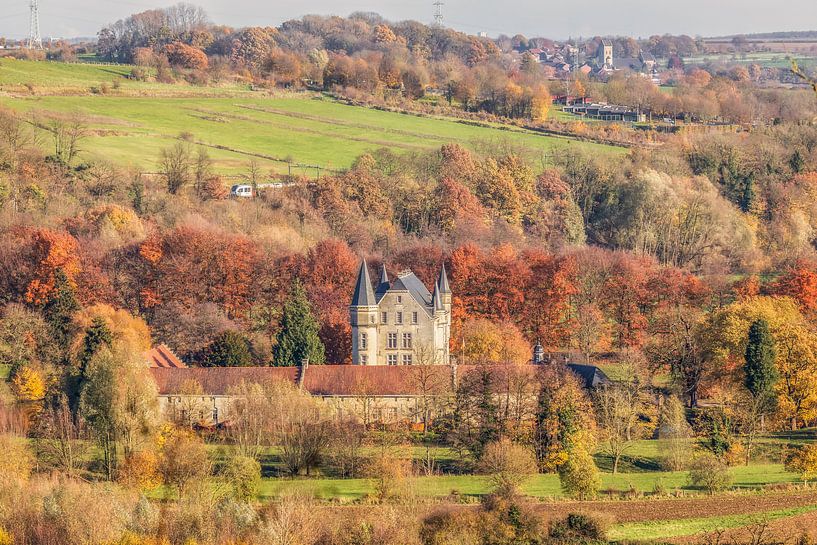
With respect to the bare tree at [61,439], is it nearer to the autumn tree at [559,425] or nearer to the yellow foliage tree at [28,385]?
the yellow foliage tree at [28,385]

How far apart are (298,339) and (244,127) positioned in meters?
55.8

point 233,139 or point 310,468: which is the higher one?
point 233,139

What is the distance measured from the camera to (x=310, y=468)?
210 ft

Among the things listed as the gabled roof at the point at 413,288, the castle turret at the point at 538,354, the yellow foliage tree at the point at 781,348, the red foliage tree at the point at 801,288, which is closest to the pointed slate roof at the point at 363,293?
the gabled roof at the point at 413,288

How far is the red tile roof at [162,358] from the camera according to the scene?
77.1 m

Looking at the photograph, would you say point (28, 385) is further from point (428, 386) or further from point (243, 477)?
point (243, 477)

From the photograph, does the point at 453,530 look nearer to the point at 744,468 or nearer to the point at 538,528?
the point at 538,528

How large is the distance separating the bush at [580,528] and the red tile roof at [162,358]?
93.7 ft

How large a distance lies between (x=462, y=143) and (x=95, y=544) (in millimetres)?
89005

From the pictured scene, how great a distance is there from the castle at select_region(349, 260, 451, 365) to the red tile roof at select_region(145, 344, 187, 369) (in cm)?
1008

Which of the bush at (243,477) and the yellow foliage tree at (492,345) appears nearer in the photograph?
the bush at (243,477)

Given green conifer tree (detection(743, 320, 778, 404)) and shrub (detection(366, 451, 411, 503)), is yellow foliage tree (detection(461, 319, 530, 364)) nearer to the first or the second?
green conifer tree (detection(743, 320, 778, 404))

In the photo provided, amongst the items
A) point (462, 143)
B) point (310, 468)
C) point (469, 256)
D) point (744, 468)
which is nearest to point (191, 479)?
point (310, 468)

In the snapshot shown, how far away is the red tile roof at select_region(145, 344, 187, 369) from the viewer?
7712cm
